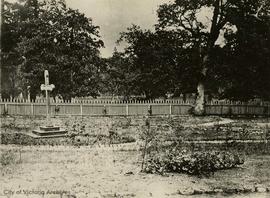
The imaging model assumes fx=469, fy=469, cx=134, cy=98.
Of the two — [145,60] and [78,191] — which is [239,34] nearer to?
[145,60]

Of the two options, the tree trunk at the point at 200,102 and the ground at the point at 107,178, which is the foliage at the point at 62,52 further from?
the ground at the point at 107,178

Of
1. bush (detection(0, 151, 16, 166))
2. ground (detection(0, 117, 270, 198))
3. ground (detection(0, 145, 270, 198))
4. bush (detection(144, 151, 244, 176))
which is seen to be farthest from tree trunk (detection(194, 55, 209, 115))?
bush (detection(144, 151, 244, 176))

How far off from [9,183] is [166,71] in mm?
22882

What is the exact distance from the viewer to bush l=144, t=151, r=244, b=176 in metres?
11.0

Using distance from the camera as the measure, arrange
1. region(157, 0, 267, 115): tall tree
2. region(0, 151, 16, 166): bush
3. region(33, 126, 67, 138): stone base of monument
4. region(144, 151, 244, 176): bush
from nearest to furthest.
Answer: region(144, 151, 244, 176): bush → region(0, 151, 16, 166): bush → region(33, 126, 67, 138): stone base of monument → region(157, 0, 267, 115): tall tree

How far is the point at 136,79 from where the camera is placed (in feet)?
110

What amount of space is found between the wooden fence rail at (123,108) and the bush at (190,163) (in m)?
19.2

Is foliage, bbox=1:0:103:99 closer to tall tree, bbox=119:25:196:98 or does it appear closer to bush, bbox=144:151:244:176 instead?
tall tree, bbox=119:25:196:98

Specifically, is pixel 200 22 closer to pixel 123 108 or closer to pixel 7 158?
pixel 123 108

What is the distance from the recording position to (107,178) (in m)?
10.3

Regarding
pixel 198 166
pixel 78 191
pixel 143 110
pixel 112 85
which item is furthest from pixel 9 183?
pixel 112 85

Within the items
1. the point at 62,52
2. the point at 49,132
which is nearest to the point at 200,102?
the point at 62,52

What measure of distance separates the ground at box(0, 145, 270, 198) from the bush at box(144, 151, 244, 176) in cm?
24

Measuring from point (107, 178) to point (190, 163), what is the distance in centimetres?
206
